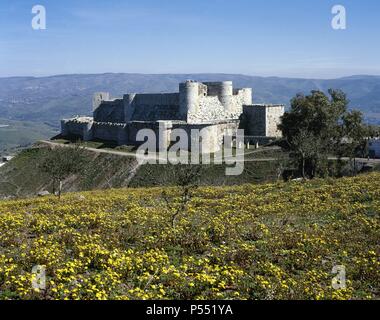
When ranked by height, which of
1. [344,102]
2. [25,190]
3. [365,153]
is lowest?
[25,190]

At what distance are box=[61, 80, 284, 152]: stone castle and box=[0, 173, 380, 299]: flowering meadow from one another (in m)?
52.6

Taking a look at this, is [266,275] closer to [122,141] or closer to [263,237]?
[263,237]

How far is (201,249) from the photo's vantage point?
54.2ft

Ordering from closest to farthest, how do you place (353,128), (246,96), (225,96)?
(353,128) → (225,96) → (246,96)

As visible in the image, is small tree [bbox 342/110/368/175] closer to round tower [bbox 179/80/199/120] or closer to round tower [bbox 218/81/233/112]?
round tower [bbox 179/80/199/120]

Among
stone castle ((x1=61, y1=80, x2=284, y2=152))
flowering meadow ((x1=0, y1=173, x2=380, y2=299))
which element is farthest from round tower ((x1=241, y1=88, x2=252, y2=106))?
flowering meadow ((x1=0, y1=173, x2=380, y2=299))

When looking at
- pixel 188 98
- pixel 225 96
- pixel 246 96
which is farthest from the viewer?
pixel 246 96

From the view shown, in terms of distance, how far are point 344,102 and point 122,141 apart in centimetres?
3642

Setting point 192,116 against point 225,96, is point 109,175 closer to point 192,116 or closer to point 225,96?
point 192,116

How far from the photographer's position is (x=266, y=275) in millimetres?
14016

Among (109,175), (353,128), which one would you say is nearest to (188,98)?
(109,175)

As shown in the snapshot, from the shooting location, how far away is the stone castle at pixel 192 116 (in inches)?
3083

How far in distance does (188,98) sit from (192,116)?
3.22 meters
